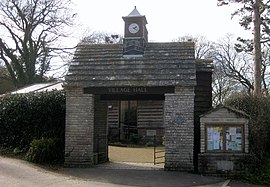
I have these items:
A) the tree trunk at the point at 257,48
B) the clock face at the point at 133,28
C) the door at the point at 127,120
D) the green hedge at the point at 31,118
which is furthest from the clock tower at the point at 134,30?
the door at the point at 127,120

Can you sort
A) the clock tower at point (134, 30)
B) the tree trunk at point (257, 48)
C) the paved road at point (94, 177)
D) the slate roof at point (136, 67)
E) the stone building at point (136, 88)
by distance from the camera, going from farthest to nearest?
the tree trunk at point (257, 48) < the clock tower at point (134, 30) < the slate roof at point (136, 67) < the stone building at point (136, 88) < the paved road at point (94, 177)

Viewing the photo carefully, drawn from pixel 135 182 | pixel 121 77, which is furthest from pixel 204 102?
pixel 135 182

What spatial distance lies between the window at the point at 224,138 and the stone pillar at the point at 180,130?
71 cm

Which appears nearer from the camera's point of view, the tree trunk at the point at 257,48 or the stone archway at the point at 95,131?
the stone archway at the point at 95,131

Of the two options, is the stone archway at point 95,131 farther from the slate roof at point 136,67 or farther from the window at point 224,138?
the window at point 224,138

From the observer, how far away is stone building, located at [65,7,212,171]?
599 inches

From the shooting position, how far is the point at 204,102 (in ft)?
55.7

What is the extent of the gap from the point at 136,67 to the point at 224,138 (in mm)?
4588

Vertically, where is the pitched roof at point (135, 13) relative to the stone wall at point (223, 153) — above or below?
above

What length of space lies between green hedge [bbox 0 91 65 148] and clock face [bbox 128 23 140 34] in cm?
432

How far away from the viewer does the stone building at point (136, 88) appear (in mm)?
15203

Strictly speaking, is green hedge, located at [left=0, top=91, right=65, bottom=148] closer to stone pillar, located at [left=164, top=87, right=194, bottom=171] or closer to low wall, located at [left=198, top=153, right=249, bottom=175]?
stone pillar, located at [left=164, top=87, right=194, bottom=171]

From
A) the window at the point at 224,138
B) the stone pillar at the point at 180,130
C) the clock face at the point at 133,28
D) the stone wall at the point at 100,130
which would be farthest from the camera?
the clock face at the point at 133,28

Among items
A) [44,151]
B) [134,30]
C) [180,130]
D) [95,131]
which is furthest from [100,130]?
[134,30]
